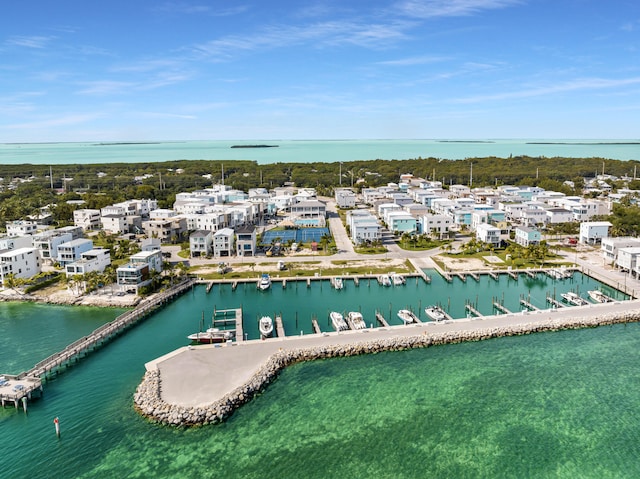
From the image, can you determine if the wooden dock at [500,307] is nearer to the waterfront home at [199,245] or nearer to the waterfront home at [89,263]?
the waterfront home at [199,245]

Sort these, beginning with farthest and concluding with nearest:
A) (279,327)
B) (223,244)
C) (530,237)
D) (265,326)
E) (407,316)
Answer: (530,237), (223,244), (407,316), (279,327), (265,326)

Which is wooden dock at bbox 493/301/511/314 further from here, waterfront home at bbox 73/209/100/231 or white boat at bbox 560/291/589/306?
waterfront home at bbox 73/209/100/231

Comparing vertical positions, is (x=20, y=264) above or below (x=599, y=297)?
above

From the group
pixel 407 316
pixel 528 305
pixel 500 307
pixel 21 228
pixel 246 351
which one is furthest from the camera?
pixel 21 228

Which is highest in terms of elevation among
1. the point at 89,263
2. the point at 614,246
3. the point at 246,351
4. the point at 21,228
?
the point at 21,228

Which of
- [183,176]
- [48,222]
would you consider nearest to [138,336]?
[48,222]

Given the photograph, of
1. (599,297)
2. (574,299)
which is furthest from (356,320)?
(599,297)

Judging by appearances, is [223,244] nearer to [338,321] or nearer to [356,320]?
[338,321]

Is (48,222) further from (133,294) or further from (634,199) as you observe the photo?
(634,199)
